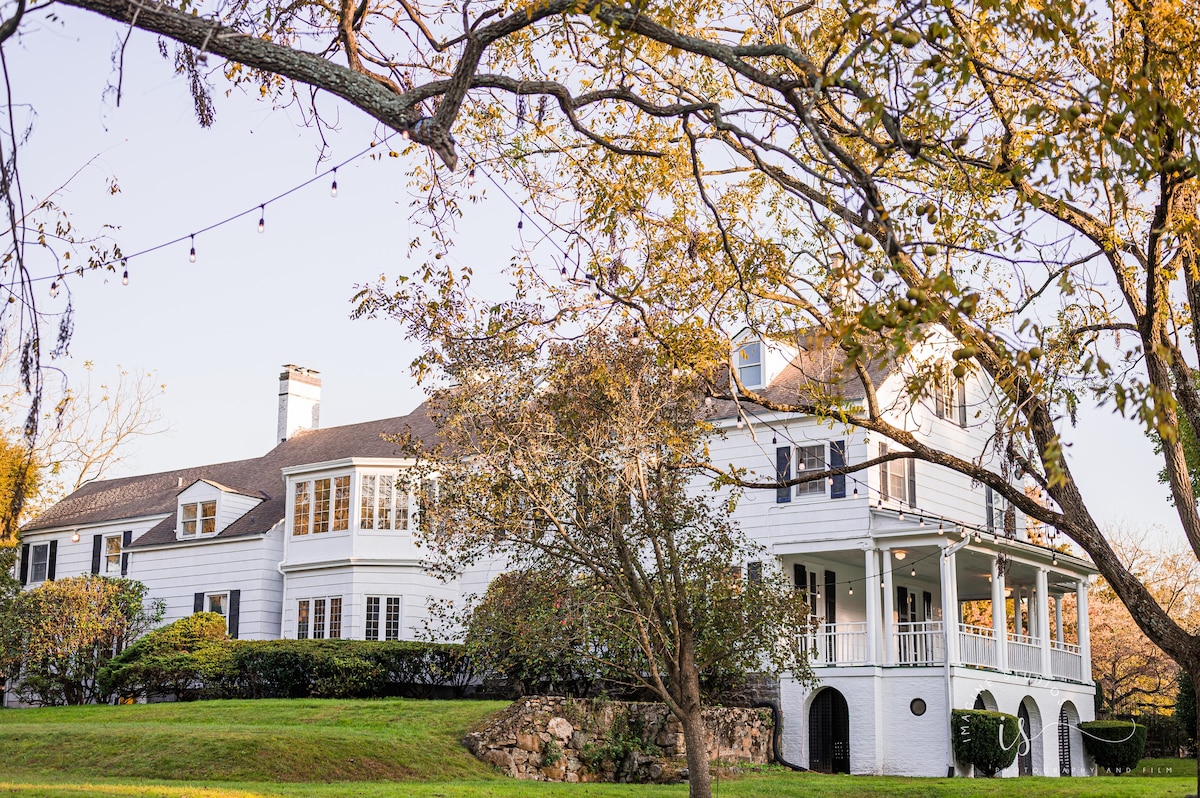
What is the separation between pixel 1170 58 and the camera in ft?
32.9

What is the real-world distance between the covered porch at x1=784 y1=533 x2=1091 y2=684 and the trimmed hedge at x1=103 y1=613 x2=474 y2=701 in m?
7.45

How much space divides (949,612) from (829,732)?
11.0ft

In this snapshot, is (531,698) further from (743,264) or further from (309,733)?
(743,264)

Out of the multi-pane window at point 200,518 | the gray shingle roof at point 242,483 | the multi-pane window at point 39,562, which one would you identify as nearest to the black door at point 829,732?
the gray shingle roof at point 242,483

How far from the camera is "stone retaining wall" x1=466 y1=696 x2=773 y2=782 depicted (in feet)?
58.8

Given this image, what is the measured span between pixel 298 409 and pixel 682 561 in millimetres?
21378

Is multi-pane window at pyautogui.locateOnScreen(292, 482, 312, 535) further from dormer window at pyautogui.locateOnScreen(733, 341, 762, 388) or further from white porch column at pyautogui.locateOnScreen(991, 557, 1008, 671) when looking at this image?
white porch column at pyautogui.locateOnScreen(991, 557, 1008, 671)

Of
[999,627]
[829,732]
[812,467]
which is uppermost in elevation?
[812,467]

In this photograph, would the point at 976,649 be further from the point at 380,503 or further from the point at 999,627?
the point at 380,503

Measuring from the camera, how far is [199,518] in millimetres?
Answer: 29953

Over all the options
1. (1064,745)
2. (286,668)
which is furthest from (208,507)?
(1064,745)

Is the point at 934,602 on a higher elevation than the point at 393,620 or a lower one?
higher

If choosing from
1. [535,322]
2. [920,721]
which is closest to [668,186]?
[535,322]

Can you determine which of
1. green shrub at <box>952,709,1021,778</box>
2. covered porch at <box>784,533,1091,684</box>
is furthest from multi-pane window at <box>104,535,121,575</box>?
green shrub at <box>952,709,1021,778</box>
